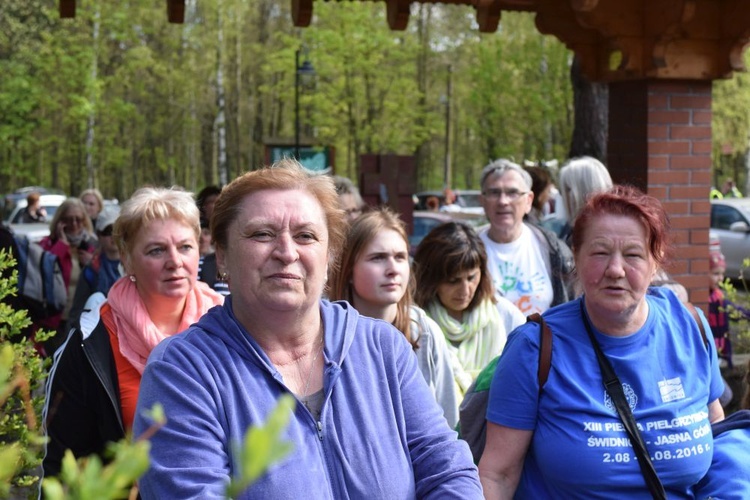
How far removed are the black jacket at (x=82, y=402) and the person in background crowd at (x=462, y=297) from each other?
1693mm

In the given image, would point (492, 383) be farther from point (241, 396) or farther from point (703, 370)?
point (241, 396)

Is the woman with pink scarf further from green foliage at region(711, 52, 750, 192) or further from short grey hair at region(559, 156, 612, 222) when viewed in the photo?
→ green foliage at region(711, 52, 750, 192)

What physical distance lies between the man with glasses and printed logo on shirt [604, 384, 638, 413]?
2131mm

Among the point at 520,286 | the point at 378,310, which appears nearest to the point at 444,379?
the point at 378,310

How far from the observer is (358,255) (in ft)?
12.8

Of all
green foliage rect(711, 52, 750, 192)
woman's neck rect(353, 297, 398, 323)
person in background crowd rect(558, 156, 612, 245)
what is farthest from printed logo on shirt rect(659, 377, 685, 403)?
green foliage rect(711, 52, 750, 192)

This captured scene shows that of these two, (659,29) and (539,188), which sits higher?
(659,29)

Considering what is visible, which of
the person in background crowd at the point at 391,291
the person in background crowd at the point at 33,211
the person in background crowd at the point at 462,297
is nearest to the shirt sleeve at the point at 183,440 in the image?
the person in background crowd at the point at 391,291

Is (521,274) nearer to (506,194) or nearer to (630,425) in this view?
(506,194)

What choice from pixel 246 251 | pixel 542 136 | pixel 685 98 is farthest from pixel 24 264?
pixel 542 136

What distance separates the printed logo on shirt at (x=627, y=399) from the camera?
2756 mm

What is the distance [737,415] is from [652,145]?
3.45 m

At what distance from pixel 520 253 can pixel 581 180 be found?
52 centimetres

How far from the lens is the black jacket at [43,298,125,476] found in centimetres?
287
